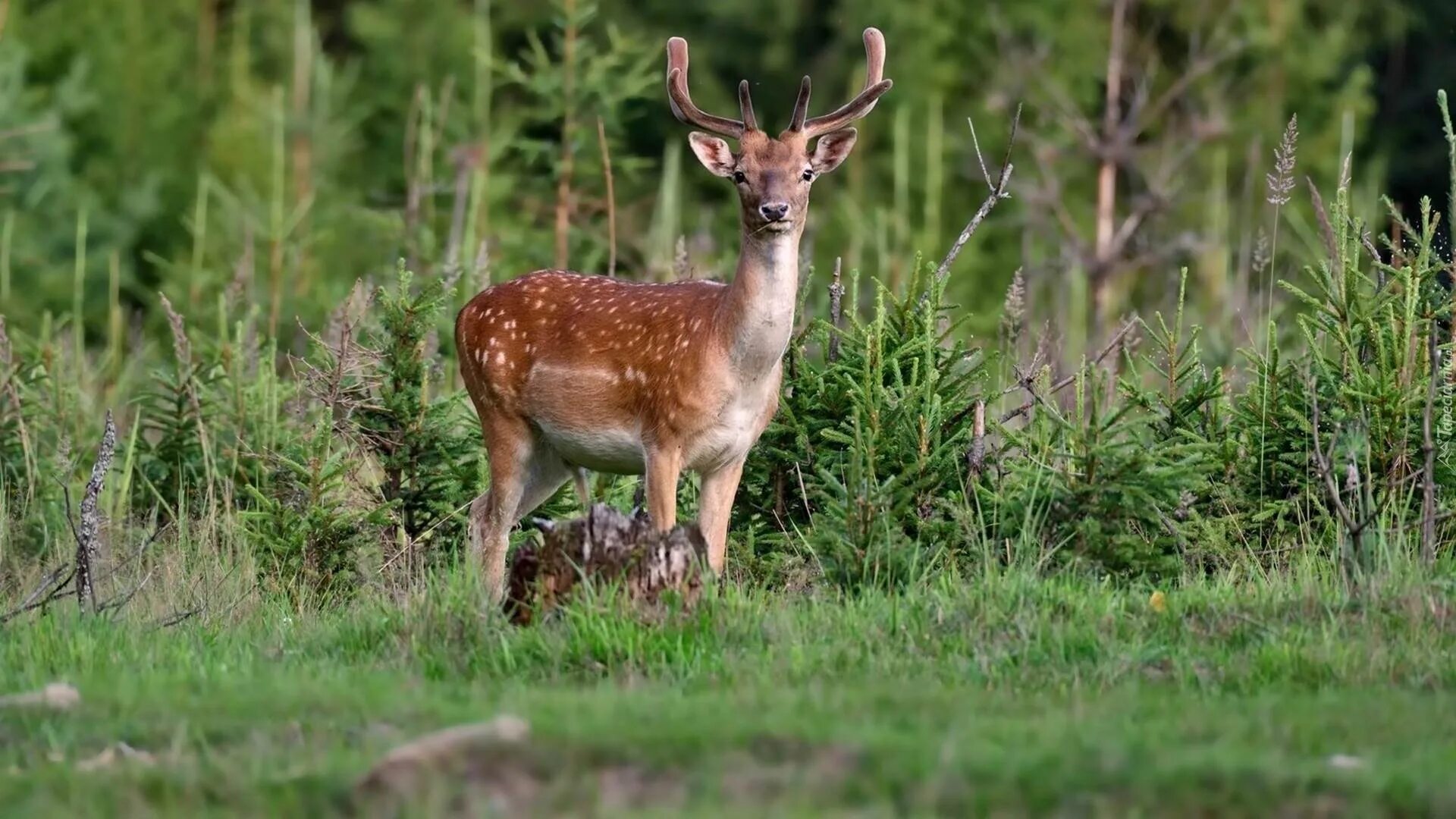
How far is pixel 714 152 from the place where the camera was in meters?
10.1

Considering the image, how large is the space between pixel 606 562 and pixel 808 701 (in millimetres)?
1618

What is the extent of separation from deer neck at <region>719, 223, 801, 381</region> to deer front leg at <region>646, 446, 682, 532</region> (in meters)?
0.49

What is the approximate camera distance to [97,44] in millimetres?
27297

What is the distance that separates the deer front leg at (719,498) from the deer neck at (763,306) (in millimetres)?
508

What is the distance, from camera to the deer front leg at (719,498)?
9.73 m

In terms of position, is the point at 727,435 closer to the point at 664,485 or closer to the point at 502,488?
the point at 664,485

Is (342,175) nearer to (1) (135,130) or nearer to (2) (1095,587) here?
(1) (135,130)

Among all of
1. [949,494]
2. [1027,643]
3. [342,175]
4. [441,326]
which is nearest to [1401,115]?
[342,175]

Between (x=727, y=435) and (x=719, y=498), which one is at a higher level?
(x=727, y=435)

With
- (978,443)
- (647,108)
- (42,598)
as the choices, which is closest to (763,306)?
(978,443)

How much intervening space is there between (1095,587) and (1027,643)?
836mm

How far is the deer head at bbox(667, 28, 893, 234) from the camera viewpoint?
941cm

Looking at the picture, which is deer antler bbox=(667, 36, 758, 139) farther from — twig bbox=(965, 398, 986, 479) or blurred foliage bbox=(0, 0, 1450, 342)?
blurred foliage bbox=(0, 0, 1450, 342)

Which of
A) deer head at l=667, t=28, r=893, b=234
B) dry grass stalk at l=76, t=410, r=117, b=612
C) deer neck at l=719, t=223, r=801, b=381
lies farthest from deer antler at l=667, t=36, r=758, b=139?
dry grass stalk at l=76, t=410, r=117, b=612
